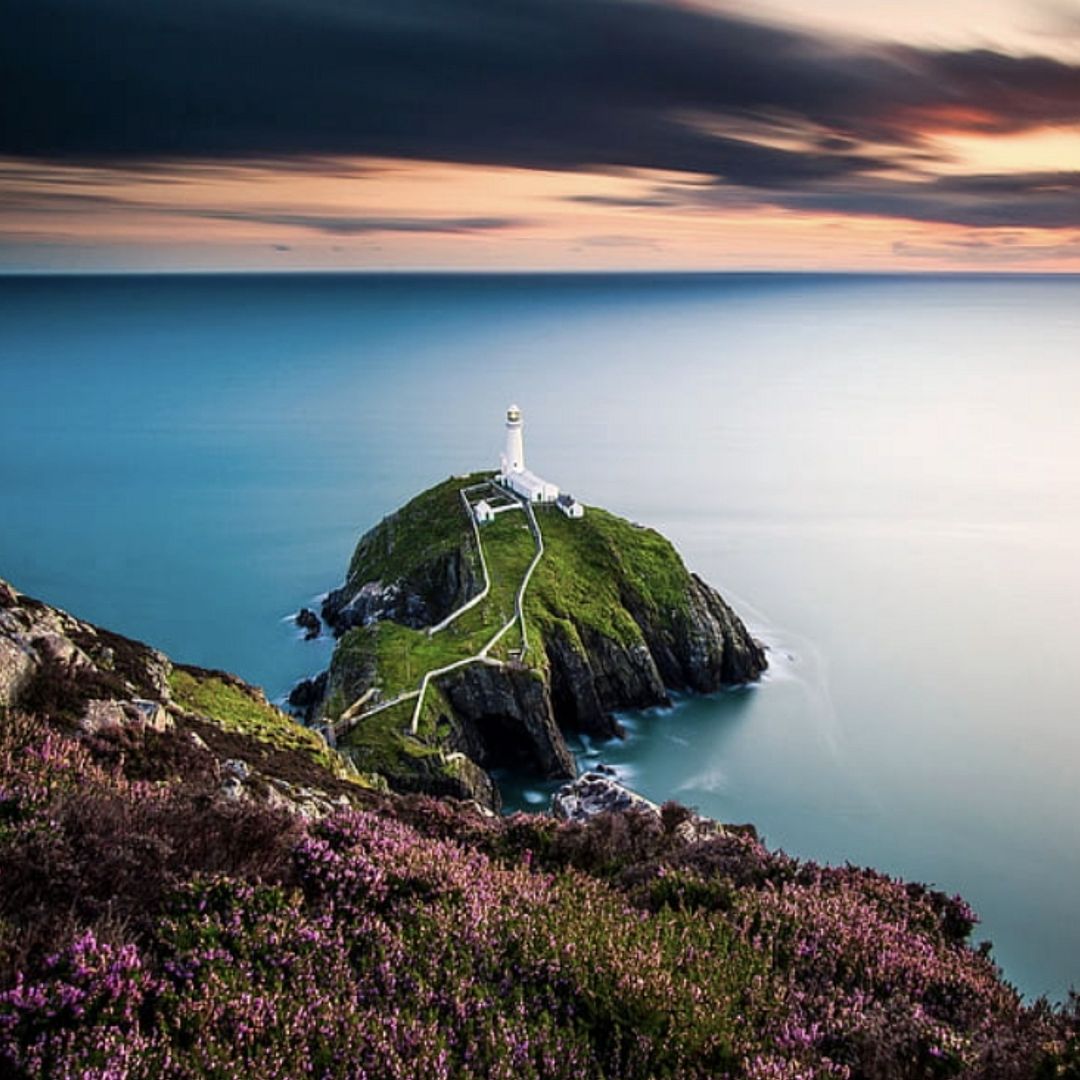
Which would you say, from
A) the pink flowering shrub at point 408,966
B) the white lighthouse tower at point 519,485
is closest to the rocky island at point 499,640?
the white lighthouse tower at point 519,485

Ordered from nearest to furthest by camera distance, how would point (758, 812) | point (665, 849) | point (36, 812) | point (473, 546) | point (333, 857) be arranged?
point (36, 812) < point (333, 857) < point (665, 849) < point (758, 812) < point (473, 546)

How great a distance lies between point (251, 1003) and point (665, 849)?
27.5 ft

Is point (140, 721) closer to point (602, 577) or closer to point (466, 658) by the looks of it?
point (466, 658)

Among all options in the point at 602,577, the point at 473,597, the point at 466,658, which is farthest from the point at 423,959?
the point at 602,577

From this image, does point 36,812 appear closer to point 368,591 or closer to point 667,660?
point 667,660

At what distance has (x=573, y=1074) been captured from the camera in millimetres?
7414

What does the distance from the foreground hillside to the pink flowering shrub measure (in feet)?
0.07

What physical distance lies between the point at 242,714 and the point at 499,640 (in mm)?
29940

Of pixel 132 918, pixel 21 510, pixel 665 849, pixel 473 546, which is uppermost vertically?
pixel 132 918

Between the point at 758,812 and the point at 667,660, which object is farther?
the point at 667,660

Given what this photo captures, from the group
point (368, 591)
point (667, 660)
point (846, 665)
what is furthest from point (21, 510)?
point (846, 665)

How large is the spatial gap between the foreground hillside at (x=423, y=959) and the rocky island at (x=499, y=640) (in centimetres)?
3227

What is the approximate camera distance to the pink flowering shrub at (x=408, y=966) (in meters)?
6.79

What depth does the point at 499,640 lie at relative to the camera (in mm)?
56344
